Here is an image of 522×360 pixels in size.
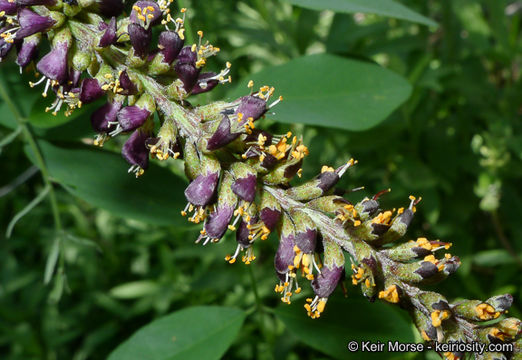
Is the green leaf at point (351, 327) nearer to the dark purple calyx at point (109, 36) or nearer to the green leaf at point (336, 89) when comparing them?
the green leaf at point (336, 89)

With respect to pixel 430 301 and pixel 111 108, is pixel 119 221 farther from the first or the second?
pixel 430 301

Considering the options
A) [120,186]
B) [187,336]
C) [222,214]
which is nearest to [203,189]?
[222,214]

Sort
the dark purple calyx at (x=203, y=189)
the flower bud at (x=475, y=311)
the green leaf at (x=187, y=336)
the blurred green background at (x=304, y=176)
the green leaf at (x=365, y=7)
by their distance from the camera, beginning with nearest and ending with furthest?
1. the flower bud at (x=475, y=311)
2. the dark purple calyx at (x=203, y=189)
3. the green leaf at (x=365, y=7)
4. the green leaf at (x=187, y=336)
5. the blurred green background at (x=304, y=176)

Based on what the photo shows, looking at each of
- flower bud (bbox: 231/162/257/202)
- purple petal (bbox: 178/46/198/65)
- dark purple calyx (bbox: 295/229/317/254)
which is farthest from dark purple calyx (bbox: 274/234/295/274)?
purple petal (bbox: 178/46/198/65)

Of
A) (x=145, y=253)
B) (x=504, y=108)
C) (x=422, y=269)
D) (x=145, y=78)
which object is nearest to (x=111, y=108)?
(x=145, y=78)

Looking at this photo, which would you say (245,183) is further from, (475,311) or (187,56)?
(475,311)

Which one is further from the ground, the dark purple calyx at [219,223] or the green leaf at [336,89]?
the dark purple calyx at [219,223]

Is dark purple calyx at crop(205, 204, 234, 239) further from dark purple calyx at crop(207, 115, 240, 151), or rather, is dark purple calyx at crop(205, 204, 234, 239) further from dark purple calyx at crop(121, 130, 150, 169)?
dark purple calyx at crop(121, 130, 150, 169)


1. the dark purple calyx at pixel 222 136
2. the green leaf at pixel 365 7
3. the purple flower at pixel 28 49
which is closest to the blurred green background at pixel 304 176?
the green leaf at pixel 365 7
